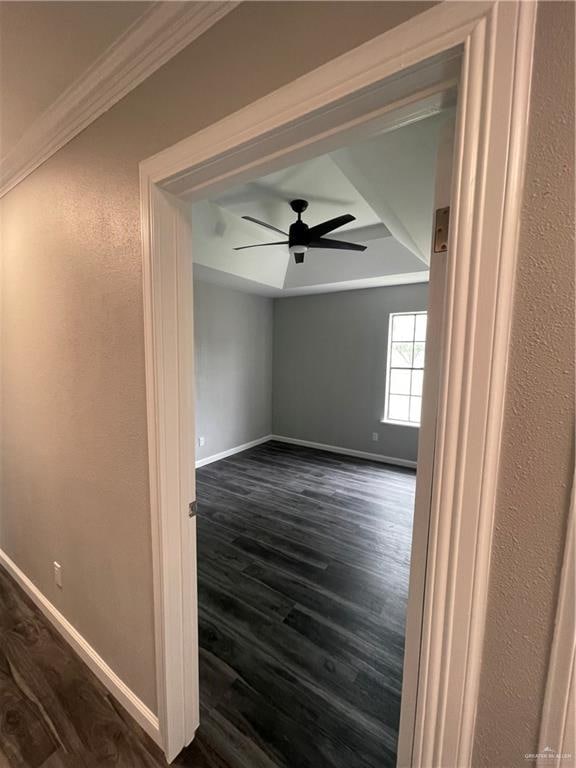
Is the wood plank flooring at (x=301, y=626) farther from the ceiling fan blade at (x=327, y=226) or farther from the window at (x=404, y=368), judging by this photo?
the ceiling fan blade at (x=327, y=226)

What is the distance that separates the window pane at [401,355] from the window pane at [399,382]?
88 millimetres

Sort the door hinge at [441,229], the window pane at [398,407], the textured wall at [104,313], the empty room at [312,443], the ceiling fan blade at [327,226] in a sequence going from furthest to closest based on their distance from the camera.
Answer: the window pane at [398,407], the ceiling fan blade at [327,226], the empty room at [312,443], the textured wall at [104,313], the door hinge at [441,229]

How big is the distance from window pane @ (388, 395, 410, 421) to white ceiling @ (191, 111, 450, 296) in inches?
64.0

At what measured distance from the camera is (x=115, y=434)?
1280mm

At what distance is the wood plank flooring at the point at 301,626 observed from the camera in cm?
128

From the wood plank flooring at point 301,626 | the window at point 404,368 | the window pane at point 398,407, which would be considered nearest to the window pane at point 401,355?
the window at point 404,368

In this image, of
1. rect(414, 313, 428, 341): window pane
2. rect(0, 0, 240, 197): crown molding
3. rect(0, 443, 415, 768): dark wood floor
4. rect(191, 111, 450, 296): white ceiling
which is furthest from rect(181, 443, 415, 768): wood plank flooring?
rect(191, 111, 450, 296): white ceiling

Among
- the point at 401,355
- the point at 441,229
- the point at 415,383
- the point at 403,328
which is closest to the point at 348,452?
the point at 415,383

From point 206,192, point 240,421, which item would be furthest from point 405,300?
point 206,192

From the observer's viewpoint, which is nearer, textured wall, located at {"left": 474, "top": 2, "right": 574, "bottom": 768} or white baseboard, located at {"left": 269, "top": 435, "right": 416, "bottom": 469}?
textured wall, located at {"left": 474, "top": 2, "right": 574, "bottom": 768}

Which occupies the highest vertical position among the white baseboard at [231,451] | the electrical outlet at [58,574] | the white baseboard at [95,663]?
the electrical outlet at [58,574]

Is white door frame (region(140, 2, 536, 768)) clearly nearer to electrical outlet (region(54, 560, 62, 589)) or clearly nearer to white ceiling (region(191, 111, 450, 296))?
white ceiling (region(191, 111, 450, 296))

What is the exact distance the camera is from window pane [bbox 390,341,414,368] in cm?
455

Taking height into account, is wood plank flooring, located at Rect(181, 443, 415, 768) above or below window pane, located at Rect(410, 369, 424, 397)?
below
